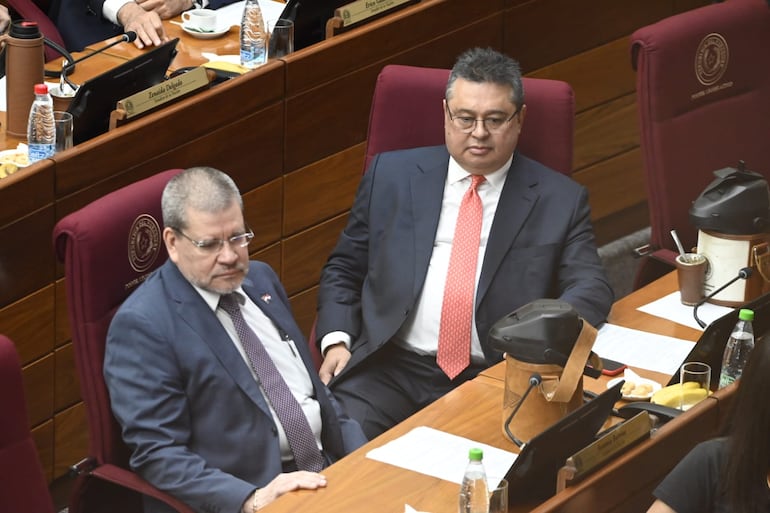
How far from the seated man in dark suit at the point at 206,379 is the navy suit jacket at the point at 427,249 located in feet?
1.72

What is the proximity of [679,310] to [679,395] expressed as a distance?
0.57 m

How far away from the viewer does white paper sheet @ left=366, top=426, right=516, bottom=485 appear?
2.73m

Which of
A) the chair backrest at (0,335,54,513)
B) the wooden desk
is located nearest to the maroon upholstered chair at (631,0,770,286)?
the wooden desk

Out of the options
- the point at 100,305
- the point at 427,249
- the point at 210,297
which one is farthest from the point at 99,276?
the point at 427,249

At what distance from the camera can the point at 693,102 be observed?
401 cm

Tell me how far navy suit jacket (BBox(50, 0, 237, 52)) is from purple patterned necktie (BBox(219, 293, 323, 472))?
6.86ft

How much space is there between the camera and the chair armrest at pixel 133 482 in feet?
9.21

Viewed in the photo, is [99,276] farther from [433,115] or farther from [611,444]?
[433,115]

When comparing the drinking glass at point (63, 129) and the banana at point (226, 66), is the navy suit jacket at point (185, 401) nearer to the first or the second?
the drinking glass at point (63, 129)

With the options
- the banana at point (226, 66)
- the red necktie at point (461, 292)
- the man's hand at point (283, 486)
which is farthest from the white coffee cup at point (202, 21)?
the man's hand at point (283, 486)

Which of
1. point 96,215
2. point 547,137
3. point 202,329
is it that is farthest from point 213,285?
point 547,137

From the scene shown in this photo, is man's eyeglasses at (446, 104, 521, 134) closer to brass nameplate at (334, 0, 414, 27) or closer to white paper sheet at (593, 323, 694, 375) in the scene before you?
white paper sheet at (593, 323, 694, 375)

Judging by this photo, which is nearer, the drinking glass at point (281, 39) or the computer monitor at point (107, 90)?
the computer monitor at point (107, 90)

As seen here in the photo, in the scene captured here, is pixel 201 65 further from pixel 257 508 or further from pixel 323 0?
pixel 257 508
